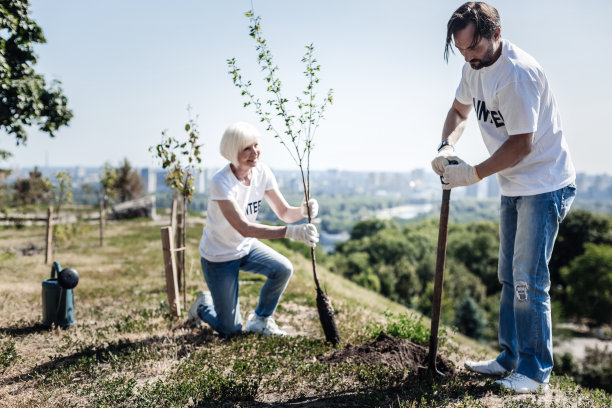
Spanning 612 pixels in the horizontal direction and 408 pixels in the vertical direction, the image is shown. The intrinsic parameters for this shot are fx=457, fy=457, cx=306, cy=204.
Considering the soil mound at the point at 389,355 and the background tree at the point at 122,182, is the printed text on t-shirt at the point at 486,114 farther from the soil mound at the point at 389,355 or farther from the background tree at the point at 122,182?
the background tree at the point at 122,182

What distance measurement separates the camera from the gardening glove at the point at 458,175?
3527 millimetres

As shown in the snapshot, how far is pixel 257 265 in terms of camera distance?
4.99m

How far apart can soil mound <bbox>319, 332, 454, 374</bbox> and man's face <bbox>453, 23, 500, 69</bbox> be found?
8.71 feet

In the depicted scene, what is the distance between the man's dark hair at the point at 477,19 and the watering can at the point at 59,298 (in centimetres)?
497

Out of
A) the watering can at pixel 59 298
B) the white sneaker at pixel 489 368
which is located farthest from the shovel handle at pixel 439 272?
the watering can at pixel 59 298

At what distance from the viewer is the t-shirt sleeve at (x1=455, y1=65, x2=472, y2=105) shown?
156 inches

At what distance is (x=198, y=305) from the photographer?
17.8 ft

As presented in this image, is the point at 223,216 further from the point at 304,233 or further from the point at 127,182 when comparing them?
the point at 127,182

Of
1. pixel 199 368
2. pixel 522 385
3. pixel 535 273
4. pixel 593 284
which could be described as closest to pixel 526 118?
pixel 535 273

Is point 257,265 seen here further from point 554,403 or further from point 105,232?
point 105,232

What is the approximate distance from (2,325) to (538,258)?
20.0 feet

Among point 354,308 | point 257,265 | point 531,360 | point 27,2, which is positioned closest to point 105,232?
point 27,2

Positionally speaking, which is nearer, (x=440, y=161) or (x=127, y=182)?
(x=440, y=161)

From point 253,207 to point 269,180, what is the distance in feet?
1.17
